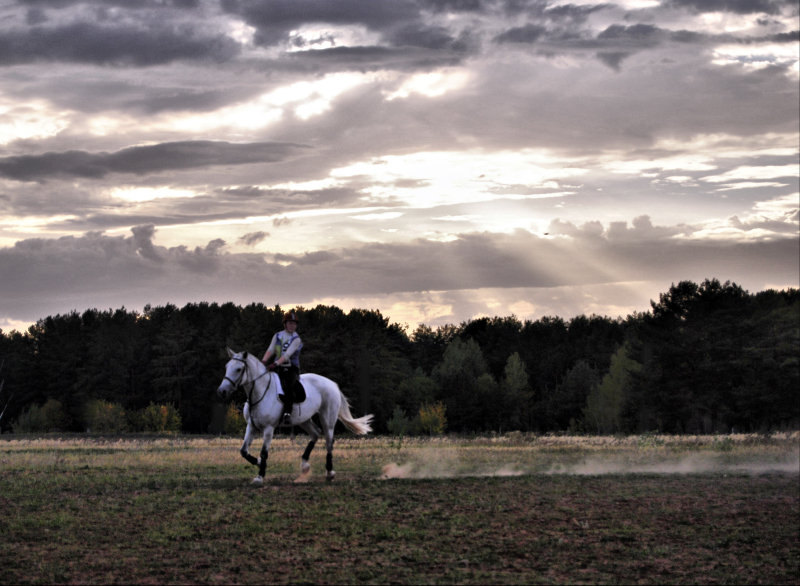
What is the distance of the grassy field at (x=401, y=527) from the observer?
1085 centimetres

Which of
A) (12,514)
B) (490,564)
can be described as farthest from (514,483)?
(12,514)

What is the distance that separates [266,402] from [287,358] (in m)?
1.14

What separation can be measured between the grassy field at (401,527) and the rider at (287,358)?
187 centimetres

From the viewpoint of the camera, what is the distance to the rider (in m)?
20.1

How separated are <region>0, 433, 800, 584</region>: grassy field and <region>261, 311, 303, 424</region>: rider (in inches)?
73.8

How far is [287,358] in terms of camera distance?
66.0 ft

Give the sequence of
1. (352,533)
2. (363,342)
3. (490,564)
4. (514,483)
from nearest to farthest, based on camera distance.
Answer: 1. (490,564)
2. (352,533)
3. (514,483)
4. (363,342)

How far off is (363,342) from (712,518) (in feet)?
260

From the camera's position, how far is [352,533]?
13.0 meters

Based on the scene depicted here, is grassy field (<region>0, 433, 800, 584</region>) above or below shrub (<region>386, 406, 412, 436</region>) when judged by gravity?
above

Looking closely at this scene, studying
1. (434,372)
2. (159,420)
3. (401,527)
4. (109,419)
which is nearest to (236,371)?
(401,527)

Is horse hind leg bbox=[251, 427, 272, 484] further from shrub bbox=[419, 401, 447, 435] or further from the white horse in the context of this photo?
shrub bbox=[419, 401, 447, 435]

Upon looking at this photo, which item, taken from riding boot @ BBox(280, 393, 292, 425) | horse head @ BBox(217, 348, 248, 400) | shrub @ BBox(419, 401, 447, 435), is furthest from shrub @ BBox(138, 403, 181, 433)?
horse head @ BBox(217, 348, 248, 400)

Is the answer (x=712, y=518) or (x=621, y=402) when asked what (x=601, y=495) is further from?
(x=621, y=402)
